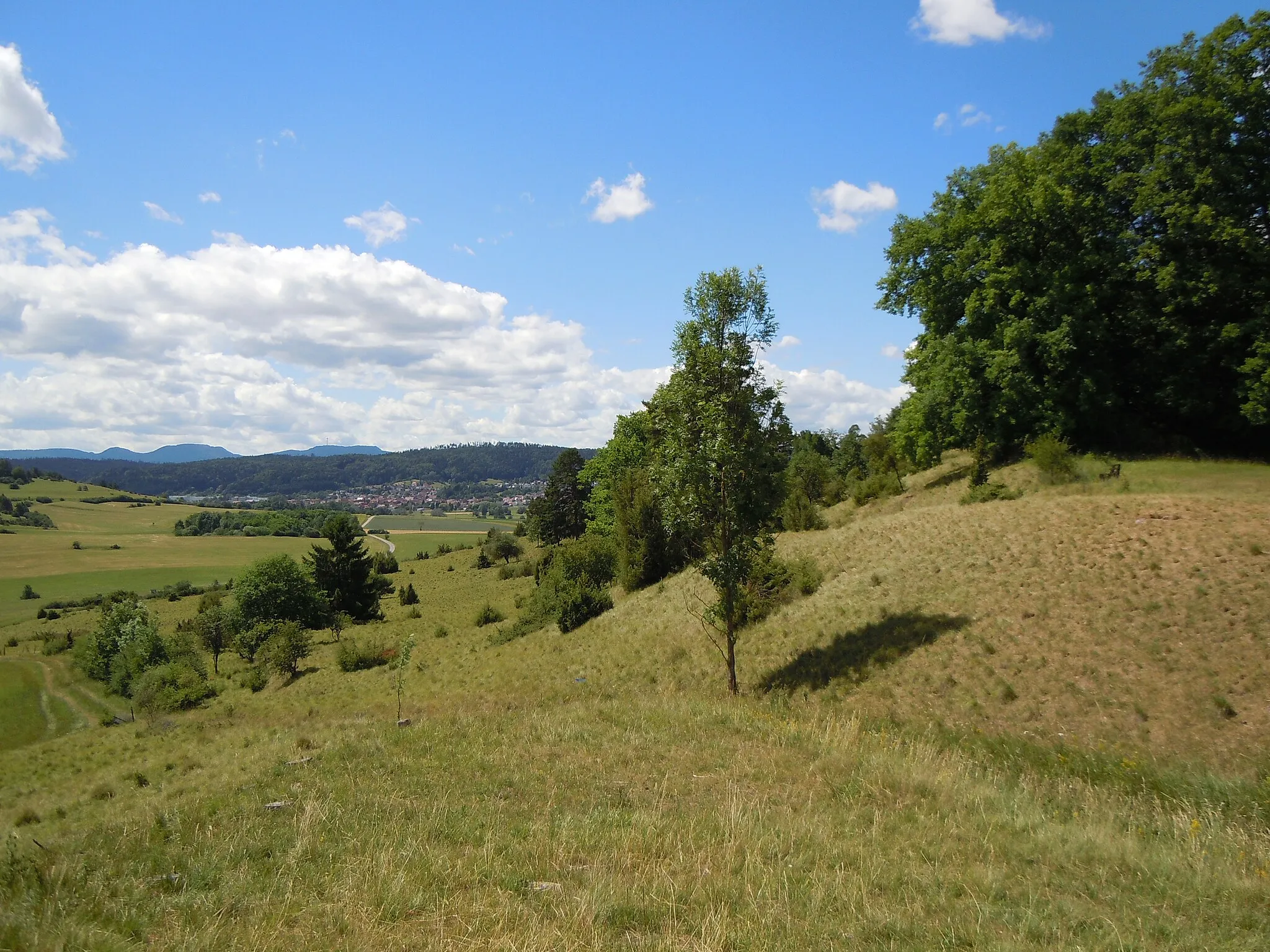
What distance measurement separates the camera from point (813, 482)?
47.6 meters

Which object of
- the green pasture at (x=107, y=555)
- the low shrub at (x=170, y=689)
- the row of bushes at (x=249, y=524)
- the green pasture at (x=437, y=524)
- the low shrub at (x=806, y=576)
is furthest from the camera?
the green pasture at (x=437, y=524)

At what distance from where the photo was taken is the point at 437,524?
174875mm

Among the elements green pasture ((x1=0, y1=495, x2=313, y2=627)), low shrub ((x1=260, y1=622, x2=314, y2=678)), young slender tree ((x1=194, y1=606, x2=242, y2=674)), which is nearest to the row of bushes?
green pasture ((x1=0, y1=495, x2=313, y2=627))

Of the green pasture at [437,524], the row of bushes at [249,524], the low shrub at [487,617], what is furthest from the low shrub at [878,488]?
the row of bushes at [249,524]

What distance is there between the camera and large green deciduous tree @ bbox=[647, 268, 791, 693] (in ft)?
52.9

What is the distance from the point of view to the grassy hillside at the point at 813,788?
15.6 ft

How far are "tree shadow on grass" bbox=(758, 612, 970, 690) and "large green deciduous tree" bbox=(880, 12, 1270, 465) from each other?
16635 millimetres

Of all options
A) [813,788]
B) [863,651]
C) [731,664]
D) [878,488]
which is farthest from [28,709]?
[878,488]

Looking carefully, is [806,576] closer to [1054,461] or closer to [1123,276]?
[1054,461]

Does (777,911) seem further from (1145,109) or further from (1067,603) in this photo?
(1145,109)

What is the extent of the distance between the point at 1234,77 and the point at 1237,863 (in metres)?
33.0

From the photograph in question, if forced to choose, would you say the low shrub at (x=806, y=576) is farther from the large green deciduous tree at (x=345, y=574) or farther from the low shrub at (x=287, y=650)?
the large green deciduous tree at (x=345, y=574)

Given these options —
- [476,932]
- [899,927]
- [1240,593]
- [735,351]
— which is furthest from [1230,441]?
[476,932]

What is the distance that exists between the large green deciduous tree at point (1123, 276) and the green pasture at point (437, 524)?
11856 cm
